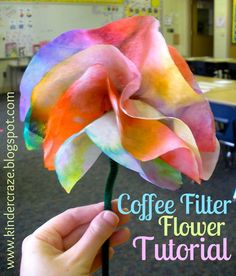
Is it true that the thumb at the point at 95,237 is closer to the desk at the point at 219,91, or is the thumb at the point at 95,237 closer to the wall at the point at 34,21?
the desk at the point at 219,91

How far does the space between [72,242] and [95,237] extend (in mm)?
125

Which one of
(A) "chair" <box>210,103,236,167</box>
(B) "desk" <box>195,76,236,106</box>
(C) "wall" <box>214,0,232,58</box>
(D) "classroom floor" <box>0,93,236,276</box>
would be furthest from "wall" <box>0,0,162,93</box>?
(A) "chair" <box>210,103,236,167</box>

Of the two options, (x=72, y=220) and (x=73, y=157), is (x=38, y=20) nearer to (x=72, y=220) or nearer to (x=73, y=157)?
(x=72, y=220)

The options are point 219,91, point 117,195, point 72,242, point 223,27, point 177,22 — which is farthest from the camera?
point 177,22

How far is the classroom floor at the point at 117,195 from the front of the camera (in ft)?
7.15

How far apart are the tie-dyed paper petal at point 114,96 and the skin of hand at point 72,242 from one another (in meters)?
0.10

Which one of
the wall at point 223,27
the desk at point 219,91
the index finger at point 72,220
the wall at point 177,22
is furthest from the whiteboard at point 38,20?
the index finger at point 72,220

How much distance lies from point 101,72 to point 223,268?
6.32 ft

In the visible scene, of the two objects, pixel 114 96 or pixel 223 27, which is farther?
pixel 223 27

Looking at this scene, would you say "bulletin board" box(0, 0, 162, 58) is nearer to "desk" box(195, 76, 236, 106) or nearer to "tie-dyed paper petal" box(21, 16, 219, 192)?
"desk" box(195, 76, 236, 106)

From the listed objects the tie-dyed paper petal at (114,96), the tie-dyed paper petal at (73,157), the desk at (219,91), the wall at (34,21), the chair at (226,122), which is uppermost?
the tie-dyed paper petal at (114,96)

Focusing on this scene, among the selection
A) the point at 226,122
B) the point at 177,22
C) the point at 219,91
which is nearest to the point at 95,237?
the point at 226,122

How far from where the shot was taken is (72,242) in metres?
0.68

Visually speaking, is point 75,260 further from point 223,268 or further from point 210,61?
point 210,61
